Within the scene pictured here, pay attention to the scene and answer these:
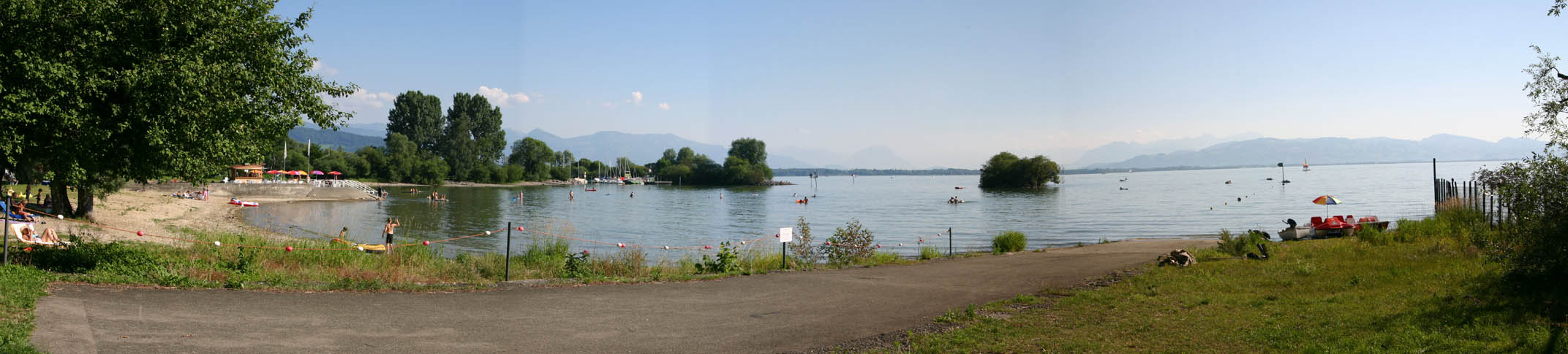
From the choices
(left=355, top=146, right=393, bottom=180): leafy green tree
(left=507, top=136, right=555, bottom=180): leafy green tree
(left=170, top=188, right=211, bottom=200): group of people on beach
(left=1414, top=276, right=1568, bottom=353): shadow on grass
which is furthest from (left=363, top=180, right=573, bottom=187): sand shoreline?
(left=1414, top=276, right=1568, bottom=353): shadow on grass

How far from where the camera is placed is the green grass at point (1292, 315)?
7.61 meters

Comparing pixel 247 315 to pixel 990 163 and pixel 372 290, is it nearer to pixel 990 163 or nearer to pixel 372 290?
pixel 372 290

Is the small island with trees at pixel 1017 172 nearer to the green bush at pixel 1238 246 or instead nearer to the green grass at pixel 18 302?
the green bush at pixel 1238 246

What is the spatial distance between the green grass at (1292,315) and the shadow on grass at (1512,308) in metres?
0.02

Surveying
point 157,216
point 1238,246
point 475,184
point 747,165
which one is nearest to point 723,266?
point 1238,246

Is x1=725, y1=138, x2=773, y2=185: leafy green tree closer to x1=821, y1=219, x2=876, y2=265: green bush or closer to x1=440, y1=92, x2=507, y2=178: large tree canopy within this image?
x1=440, y1=92, x2=507, y2=178: large tree canopy

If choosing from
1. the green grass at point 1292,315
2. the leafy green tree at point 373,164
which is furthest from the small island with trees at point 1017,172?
the green grass at point 1292,315

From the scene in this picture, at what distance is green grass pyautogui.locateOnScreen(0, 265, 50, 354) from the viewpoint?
6184 millimetres

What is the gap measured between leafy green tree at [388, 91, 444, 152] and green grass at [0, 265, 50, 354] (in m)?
150

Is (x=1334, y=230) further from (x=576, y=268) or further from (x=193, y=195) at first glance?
(x=193, y=195)

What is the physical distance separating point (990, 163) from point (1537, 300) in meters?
140

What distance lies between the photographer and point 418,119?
148 m

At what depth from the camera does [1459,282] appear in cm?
1034

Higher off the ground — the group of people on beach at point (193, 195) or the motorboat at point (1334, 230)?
the group of people on beach at point (193, 195)
